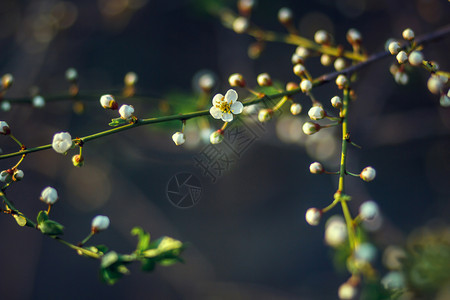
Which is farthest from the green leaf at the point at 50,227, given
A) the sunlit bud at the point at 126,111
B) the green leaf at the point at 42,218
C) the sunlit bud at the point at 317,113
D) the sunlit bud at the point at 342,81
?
the sunlit bud at the point at 342,81

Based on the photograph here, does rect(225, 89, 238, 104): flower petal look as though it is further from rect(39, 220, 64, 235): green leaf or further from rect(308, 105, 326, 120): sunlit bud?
rect(39, 220, 64, 235): green leaf

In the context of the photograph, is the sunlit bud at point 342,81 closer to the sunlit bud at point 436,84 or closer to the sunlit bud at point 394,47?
the sunlit bud at point 394,47

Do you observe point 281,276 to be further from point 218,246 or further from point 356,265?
point 356,265

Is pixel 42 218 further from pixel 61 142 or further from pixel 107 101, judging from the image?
pixel 107 101

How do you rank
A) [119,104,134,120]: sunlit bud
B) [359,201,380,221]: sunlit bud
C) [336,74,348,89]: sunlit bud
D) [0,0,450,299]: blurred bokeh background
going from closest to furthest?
[359,201,380,221]: sunlit bud → [119,104,134,120]: sunlit bud → [336,74,348,89]: sunlit bud → [0,0,450,299]: blurred bokeh background

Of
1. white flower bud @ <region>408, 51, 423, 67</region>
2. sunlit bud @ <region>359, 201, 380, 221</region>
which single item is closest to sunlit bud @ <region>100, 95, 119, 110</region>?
sunlit bud @ <region>359, 201, 380, 221</region>

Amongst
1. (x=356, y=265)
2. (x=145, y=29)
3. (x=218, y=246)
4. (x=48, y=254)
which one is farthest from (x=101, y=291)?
(x=356, y=265)
